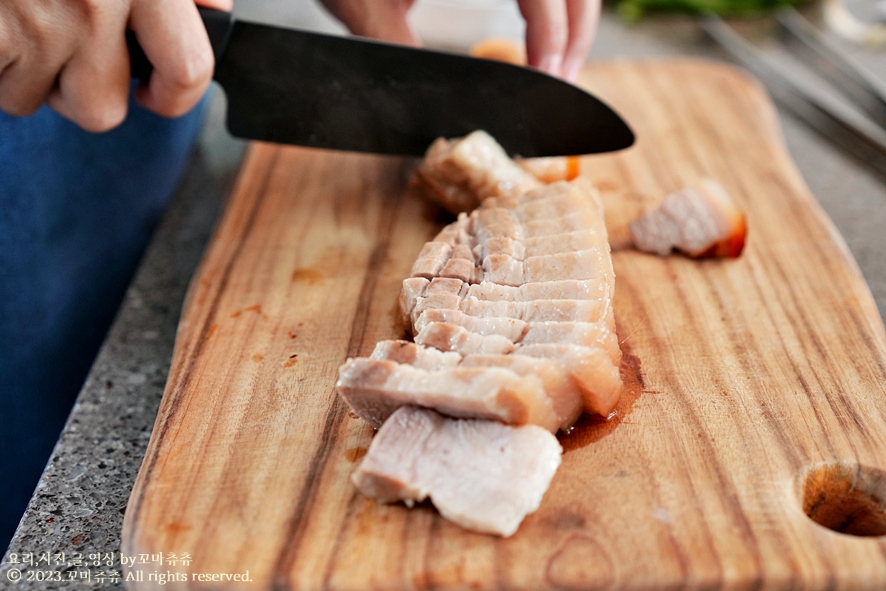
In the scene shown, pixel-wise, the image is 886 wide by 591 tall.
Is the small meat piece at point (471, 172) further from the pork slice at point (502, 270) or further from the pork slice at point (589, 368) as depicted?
the pork slice at point (589, 368)

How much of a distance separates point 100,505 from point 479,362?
1115 millimetres

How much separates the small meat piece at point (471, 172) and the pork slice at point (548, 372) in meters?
0.99

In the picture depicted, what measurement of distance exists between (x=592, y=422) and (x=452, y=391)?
450mm

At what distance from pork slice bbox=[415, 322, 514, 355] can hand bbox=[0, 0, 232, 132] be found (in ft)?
4.12

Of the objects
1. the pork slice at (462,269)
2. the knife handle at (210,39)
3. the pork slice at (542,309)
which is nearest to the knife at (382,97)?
the knife handle at (210,39)

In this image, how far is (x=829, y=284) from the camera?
94.6 inches

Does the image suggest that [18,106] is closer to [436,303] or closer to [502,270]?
[436,303]

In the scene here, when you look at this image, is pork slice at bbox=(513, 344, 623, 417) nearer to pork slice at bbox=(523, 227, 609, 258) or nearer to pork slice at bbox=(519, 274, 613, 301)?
pork slice at bbox=(519, 274, 613, 301)


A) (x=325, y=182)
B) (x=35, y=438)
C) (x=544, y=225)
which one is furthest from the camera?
(x=325, y=182)

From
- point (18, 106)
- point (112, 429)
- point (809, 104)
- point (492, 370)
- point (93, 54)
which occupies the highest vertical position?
point (809, 104)

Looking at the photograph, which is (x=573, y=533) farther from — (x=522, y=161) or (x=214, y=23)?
(x=214, y=23)

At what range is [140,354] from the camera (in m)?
2.53

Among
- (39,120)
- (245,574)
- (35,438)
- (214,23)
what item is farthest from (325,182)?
Answer: (245,574)

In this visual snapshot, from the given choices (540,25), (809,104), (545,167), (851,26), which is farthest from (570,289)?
(851,26)
